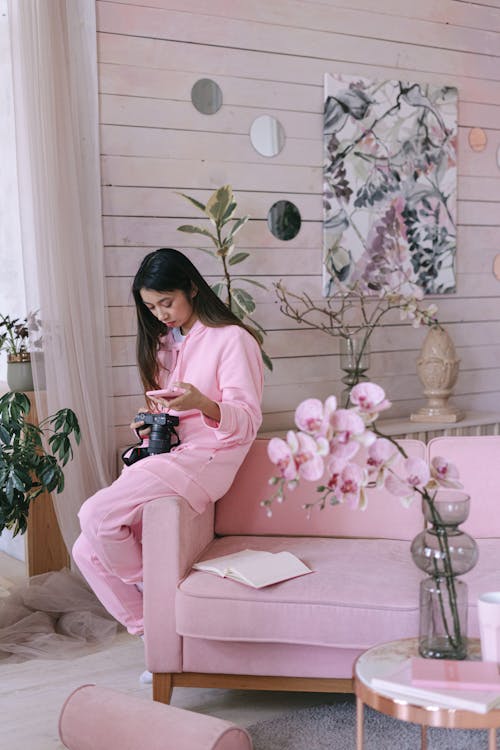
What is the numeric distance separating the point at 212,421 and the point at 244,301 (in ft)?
2.73

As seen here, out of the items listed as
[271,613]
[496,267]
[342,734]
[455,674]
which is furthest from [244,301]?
[455,674]

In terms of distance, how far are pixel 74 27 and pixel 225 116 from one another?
68cm

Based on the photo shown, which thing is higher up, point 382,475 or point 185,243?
point 185,243

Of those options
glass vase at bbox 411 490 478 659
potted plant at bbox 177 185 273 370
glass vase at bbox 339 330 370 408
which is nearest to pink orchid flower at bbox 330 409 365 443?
glass vase at bbox 411 490 478 659

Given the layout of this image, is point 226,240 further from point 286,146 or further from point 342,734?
point 342,734

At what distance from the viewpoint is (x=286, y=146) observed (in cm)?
377

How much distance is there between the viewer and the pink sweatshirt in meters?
2.62

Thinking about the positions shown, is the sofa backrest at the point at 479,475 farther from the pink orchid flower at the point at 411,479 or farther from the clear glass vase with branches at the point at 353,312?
the pink orchid flower at the point at 411,479

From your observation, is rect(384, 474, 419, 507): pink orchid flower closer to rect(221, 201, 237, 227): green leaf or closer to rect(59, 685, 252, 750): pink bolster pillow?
rect(59, 685, 252, 750): pink bolster pillow

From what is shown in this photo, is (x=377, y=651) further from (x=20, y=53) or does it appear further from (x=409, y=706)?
(x=20, y=53)

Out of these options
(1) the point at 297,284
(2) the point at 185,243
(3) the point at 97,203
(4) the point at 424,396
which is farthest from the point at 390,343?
(3) the point at 97,203

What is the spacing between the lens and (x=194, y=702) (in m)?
2.55

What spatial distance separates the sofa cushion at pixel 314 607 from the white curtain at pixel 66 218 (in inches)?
42.3

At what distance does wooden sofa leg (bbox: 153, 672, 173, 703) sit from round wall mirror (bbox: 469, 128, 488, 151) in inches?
114
